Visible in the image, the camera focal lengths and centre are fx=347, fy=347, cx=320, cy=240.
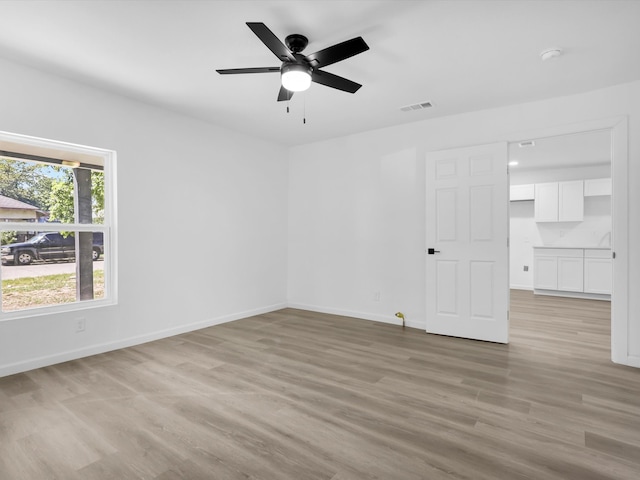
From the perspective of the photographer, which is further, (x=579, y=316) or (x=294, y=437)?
(x=579, y=316)

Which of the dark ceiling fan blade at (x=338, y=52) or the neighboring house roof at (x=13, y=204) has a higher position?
the dark ceiling fan blade at (x=338, y=52)

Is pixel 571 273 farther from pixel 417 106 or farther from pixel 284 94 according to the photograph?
pixel 284 94

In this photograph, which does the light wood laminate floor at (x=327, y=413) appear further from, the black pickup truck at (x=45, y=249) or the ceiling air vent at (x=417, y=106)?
the ceiling air vent at (x=417, y=106)

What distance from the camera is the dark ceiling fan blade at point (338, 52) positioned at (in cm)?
217

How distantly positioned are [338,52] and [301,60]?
0.29m

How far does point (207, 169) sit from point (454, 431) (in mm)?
3994

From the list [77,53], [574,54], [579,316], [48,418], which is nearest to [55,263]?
→ [48,418]

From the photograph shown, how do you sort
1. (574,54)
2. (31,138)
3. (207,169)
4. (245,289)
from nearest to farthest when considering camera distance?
(574,54), (31,138), (207,169), (245,289)

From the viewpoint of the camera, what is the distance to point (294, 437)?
2.10 meters

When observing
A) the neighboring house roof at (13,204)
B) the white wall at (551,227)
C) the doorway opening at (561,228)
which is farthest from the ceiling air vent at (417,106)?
the white wall at (551,227)

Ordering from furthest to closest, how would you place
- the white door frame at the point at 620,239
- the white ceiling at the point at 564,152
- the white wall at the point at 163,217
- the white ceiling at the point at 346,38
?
the white ceiling at the point at 564,152
the white door frame at the point at 620,239
the white wall at the point at 163,217
the white ceiling at the point at 346,38

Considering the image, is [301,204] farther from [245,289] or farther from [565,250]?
[565,250]

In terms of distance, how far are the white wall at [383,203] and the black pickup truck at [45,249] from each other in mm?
2931

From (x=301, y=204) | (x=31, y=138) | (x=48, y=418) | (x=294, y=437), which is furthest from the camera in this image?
(x=301, y=204)
